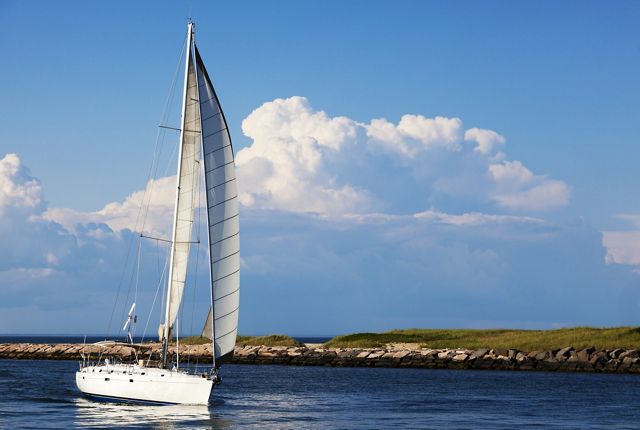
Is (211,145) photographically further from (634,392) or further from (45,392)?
(634,392)

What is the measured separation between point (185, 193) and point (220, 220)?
128 inches

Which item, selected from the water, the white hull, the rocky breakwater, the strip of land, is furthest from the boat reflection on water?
→ the rocky breakwater

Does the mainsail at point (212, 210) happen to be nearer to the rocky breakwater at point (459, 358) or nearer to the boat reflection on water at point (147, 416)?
the boat reflection on water at point (147, 416)

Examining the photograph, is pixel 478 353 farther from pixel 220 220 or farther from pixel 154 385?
pixel 220 220

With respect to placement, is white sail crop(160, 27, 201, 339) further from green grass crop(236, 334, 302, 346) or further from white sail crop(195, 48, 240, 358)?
green grass crop(236, 334, 302, 346)

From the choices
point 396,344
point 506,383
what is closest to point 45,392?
point 506,383

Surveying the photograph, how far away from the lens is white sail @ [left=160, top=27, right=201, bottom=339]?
46.1 meters

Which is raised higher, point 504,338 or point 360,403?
point 504,338

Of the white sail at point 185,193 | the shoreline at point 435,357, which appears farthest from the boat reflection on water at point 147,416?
the shoreline at point 435,357

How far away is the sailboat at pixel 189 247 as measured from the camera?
4422cm

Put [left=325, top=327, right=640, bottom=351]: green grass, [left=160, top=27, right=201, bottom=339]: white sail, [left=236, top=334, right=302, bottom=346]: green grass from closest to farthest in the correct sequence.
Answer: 1. [left=160, top=27, right=201, bottom=339]: white sail
2. [left=325, top=327, right=640, bottom=351]: green grass
3. [left=236, top=334, right=302, bottom=346]: green grass

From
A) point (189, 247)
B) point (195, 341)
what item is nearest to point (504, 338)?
point (195, 341)

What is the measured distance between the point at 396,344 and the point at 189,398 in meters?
60.5

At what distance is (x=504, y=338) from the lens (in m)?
101
